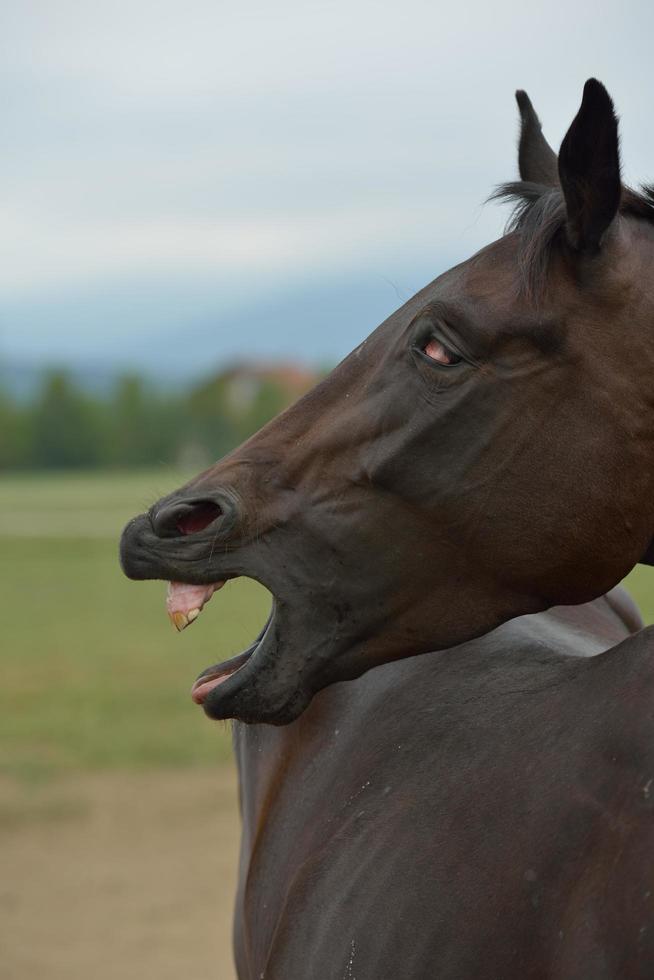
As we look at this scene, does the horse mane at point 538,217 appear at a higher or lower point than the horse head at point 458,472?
higher

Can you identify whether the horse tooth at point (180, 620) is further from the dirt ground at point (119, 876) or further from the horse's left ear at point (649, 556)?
the dirt ground at point (119, 876)

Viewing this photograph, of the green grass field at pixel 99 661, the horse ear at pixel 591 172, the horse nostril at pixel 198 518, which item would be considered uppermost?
the horse ear at pixel 591 172

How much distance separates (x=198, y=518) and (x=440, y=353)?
48 centimetres

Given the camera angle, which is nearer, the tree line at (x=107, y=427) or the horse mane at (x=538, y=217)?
the horse mane at (x=538, y=217)

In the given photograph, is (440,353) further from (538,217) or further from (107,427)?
(107,427)

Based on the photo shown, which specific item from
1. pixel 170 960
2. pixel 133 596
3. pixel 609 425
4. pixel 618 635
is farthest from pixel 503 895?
pixel 133 596

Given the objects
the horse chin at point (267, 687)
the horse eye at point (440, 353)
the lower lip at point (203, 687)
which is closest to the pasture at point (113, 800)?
the lower lip at point (203, 687)

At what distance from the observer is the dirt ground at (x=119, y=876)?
5.39m

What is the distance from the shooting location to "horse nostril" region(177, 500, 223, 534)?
1963mm

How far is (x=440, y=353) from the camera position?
1873mm

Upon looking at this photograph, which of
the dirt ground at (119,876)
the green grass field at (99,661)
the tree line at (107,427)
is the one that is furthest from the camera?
the tree line at (107,427)

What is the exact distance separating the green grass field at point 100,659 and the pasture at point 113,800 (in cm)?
2

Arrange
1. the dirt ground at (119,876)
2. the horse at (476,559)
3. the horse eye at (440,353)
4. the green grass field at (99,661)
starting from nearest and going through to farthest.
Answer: the horse at (476,559) → the horse eye at (440,353) → the dirt ground at (119,876) → the green grass field at (99,661)

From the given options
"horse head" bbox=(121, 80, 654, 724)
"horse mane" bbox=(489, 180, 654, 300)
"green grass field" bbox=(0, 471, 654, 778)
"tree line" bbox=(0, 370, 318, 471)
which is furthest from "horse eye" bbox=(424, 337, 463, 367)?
"tree line" bbox=(0, 370, 318, 471)
